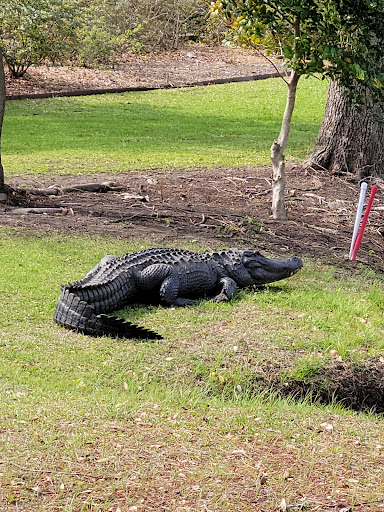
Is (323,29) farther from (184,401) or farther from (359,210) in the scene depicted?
(184,401)

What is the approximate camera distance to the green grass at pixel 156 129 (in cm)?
1421

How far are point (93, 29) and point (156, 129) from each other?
32.5 ft

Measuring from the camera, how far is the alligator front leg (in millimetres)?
7094

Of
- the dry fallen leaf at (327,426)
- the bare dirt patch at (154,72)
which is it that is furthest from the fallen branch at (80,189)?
the bare dirt patch at (154,72)

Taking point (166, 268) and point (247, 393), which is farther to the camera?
point (166, 268)

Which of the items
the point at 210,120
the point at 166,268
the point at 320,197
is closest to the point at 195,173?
the point at 320,197

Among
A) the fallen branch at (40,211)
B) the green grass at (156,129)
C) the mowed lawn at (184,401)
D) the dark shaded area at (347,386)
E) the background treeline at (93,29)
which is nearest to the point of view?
the mowed lawn at (184,401)

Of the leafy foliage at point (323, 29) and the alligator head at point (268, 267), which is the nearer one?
the alligator head at point (268, 267)

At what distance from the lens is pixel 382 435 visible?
4.95 meters

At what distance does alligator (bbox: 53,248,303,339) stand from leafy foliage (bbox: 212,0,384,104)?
230cm

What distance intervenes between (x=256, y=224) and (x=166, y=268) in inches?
116

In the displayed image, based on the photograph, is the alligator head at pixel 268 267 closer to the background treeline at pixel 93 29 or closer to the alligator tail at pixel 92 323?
the alligator tail at pixel 92 323

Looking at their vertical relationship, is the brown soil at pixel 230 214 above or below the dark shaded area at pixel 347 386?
above

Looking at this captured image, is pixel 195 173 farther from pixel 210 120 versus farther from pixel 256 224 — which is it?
pixel 210 120
